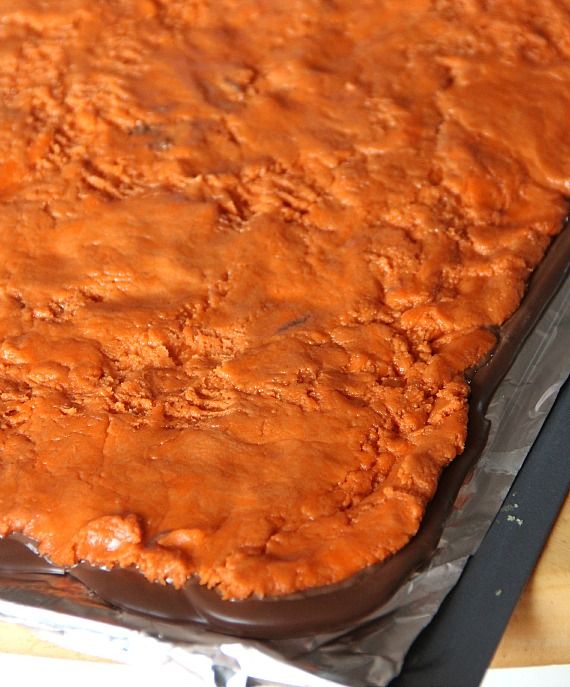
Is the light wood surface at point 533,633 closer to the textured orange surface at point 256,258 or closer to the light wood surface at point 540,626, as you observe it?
the light wood surface at point 540,626

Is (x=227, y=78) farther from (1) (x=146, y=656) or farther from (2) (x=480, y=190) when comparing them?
(1) (x=146, y=656)

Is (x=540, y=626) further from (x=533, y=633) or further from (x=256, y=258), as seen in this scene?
(x=256, y=258)

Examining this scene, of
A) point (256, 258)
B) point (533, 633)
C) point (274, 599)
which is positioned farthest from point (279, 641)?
point (256, 258)

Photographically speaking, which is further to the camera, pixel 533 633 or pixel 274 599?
pixel 533 633

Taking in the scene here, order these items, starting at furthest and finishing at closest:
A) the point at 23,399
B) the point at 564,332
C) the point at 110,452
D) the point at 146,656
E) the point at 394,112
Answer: the point at 394,112 < the point at 564,332 < the point at 23,399 < the point at 110,452 < the point at 146,656

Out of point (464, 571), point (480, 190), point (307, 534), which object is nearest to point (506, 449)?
point (464, 571)

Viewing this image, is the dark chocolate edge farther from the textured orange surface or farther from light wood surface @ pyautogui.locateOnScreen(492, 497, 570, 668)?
light wood surface @ pyautogui.locateOnScreen(492, 497, 570, 668)
